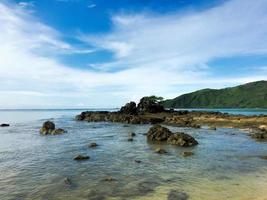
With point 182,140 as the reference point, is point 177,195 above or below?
below

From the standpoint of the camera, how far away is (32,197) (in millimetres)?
20703

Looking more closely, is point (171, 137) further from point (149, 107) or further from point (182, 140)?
point (149, 107)

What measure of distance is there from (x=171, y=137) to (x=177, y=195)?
2744 cm

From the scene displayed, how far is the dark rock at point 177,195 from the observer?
20.2 m

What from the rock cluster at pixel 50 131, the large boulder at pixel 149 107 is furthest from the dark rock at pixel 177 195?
the large boulder at pixel 149 107

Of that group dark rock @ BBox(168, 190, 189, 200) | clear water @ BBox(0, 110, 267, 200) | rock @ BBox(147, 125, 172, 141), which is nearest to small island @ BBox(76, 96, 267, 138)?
rock @ BBox(147, 125, 172, 141)

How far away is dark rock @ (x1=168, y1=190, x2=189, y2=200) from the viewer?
66.2 ft

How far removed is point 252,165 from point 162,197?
14.3 metres

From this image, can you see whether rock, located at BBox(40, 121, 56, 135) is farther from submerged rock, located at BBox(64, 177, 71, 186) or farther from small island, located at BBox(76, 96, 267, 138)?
submerged rock, located at BBox(64, 177, 71, 186)

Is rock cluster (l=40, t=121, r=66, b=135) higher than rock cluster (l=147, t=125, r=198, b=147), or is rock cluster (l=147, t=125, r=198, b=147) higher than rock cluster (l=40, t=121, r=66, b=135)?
rock cluster (l=40, t=121, r=66, b=135)

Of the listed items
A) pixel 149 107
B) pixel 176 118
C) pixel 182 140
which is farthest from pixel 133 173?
pixel 149 107

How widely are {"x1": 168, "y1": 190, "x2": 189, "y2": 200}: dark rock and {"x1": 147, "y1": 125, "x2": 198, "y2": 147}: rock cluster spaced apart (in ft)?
75.9

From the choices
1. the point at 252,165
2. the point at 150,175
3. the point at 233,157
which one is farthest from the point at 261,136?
the point at 150,175

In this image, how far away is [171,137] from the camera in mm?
48094
